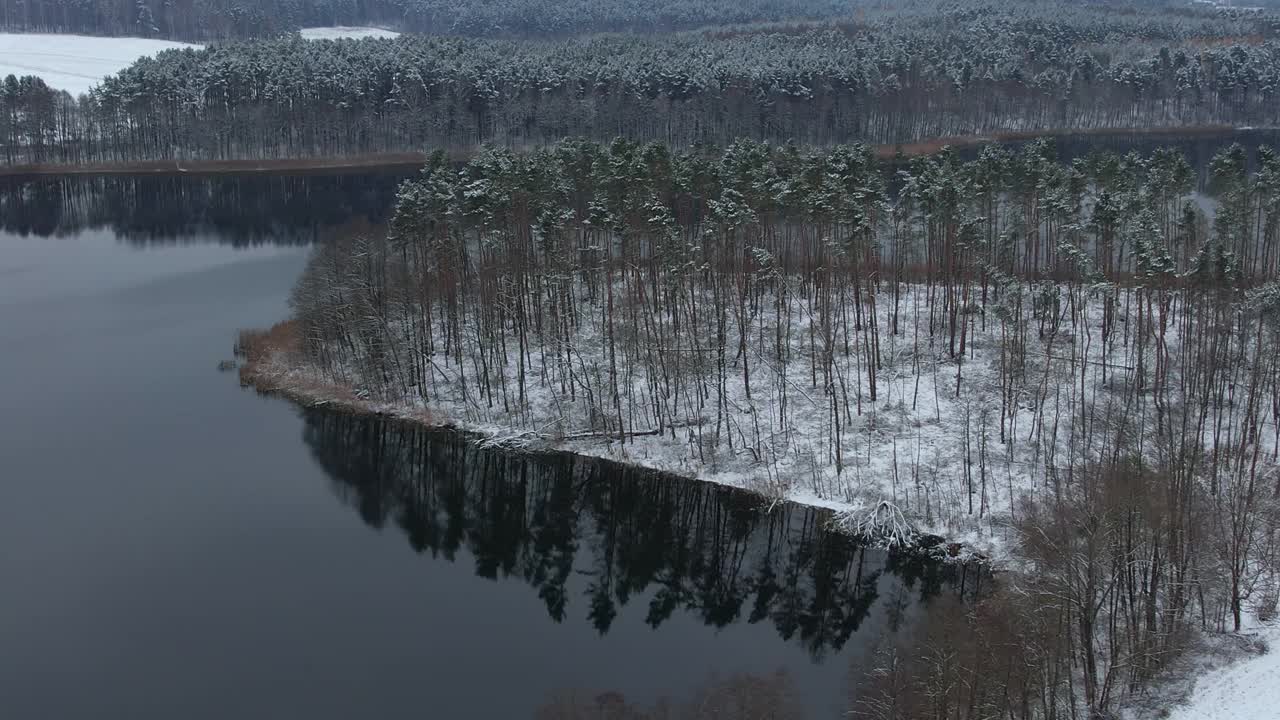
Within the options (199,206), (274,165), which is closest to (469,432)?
(199,206)

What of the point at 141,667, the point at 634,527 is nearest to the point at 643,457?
the point at 634,527

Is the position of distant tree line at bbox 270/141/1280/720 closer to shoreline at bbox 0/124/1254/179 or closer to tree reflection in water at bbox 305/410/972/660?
tree reflection in water at bbox 305/410/972/660

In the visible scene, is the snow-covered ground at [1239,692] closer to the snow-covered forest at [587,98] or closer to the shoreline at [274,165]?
the shoreline at [274,165]

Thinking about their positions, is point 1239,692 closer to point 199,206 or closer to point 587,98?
point 199,206

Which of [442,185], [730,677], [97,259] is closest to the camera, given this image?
[730,677]

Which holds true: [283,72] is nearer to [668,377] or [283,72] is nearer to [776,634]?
[668,377]

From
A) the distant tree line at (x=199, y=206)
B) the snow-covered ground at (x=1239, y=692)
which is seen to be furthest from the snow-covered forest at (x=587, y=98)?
the snow-covered ground at (x=1239, y=692)
